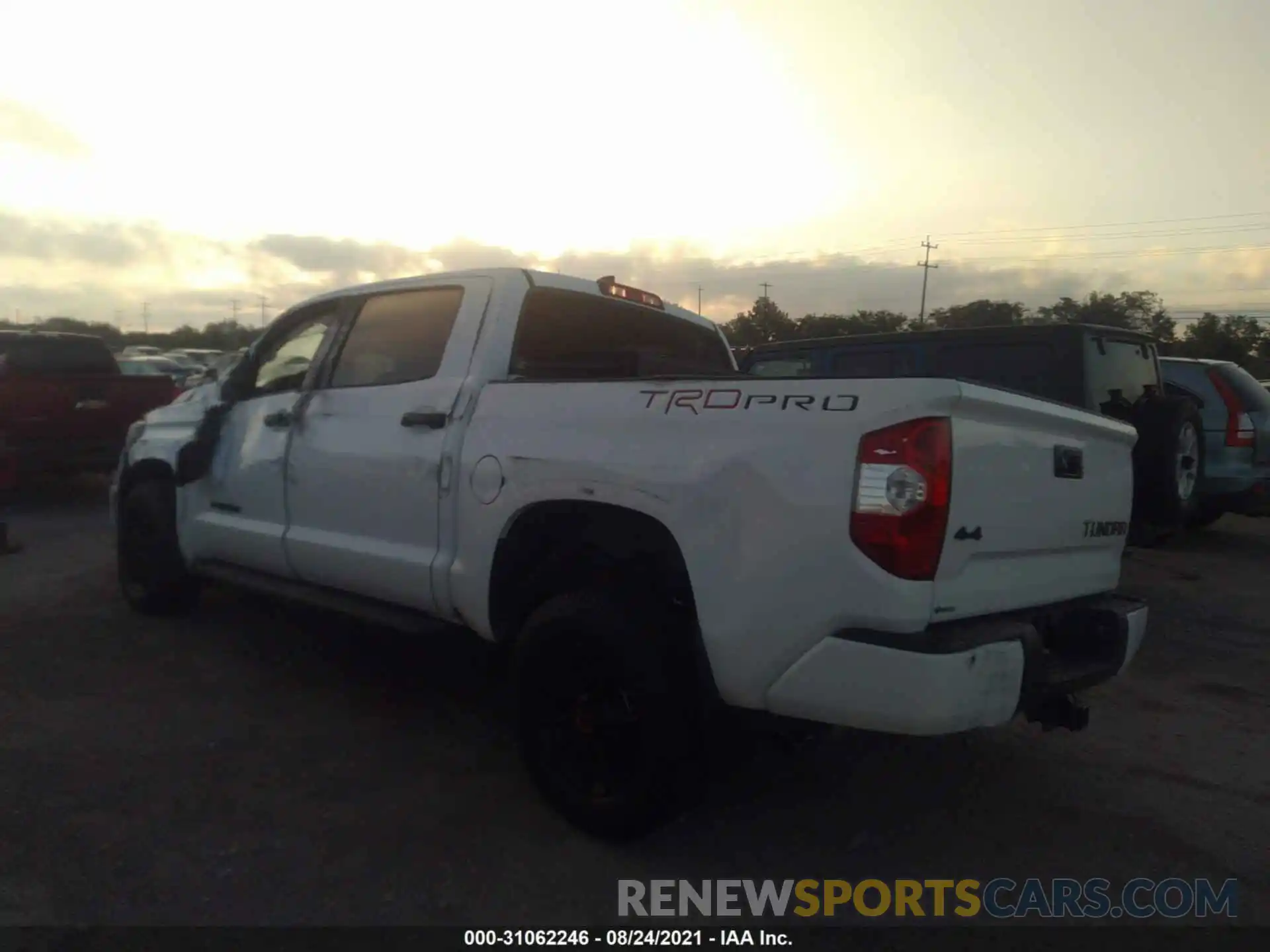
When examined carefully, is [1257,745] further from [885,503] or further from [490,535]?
[490,535]

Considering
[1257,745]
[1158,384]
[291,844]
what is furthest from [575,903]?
[1158,384]

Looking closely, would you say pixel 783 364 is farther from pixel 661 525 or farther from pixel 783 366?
pixel 661 525

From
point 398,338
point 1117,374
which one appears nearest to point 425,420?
point 398,338

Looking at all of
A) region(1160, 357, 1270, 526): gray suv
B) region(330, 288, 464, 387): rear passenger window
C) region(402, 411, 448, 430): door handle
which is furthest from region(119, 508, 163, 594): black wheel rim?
region(1160, 357, 1270, 526): gray suv

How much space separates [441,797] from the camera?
11.9 ft

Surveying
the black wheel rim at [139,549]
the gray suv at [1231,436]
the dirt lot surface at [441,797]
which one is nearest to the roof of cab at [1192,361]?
the gray suv at [1231,436]

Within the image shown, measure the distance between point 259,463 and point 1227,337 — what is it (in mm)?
44391

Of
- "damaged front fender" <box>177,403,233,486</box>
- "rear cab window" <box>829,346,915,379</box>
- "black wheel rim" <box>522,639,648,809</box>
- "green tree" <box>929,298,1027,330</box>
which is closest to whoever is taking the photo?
"black wheel rim" <box>522,639,648,809</box>

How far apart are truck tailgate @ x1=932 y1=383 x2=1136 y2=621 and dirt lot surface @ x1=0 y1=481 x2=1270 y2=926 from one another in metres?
0.88

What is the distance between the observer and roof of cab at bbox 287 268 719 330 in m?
4.11

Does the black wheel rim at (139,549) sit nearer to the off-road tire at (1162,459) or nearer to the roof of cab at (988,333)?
the roof of cab at (988,333)

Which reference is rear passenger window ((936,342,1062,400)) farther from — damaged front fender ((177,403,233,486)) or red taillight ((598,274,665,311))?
damaged front fender ((177,403,233,486))

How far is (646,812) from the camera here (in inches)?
121

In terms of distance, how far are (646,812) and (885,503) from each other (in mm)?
1241
